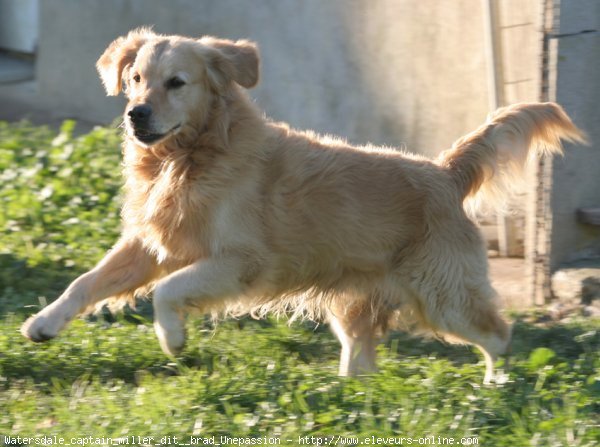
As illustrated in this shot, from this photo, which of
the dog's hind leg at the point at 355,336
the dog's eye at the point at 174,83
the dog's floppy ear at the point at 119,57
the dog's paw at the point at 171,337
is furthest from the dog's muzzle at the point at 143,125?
the dog's hind leg at the point at 355,336

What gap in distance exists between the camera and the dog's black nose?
4.77 m

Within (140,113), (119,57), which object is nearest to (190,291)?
(140,113)

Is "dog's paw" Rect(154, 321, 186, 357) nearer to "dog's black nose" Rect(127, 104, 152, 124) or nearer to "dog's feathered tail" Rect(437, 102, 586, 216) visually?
"dog's black nose" Rect(127, 104, 152, 124)

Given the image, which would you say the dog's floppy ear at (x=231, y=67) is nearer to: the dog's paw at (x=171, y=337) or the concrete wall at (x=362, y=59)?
the dog's paw at (x=171, y=337)

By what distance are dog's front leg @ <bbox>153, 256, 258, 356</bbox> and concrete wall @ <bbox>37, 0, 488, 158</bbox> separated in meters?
2.65

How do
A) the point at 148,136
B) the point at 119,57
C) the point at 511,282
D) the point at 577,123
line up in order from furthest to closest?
1. the point at 511,282
2. the point at 577,123
3. the point at 119,57
4. the point at 148,136

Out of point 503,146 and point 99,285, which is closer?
point 99,285

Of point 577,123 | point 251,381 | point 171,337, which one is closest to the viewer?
point 251,381


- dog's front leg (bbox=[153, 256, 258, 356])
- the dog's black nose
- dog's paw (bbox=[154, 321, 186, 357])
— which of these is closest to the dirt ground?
dog's front leg (bbox=[153, 256, 258, 356])

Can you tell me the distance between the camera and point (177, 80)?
492 cm

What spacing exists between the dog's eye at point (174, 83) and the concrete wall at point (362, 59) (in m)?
2.58

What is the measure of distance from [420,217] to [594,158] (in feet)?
4.89

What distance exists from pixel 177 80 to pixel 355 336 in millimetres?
1547

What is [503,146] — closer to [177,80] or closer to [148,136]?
[177,80]
